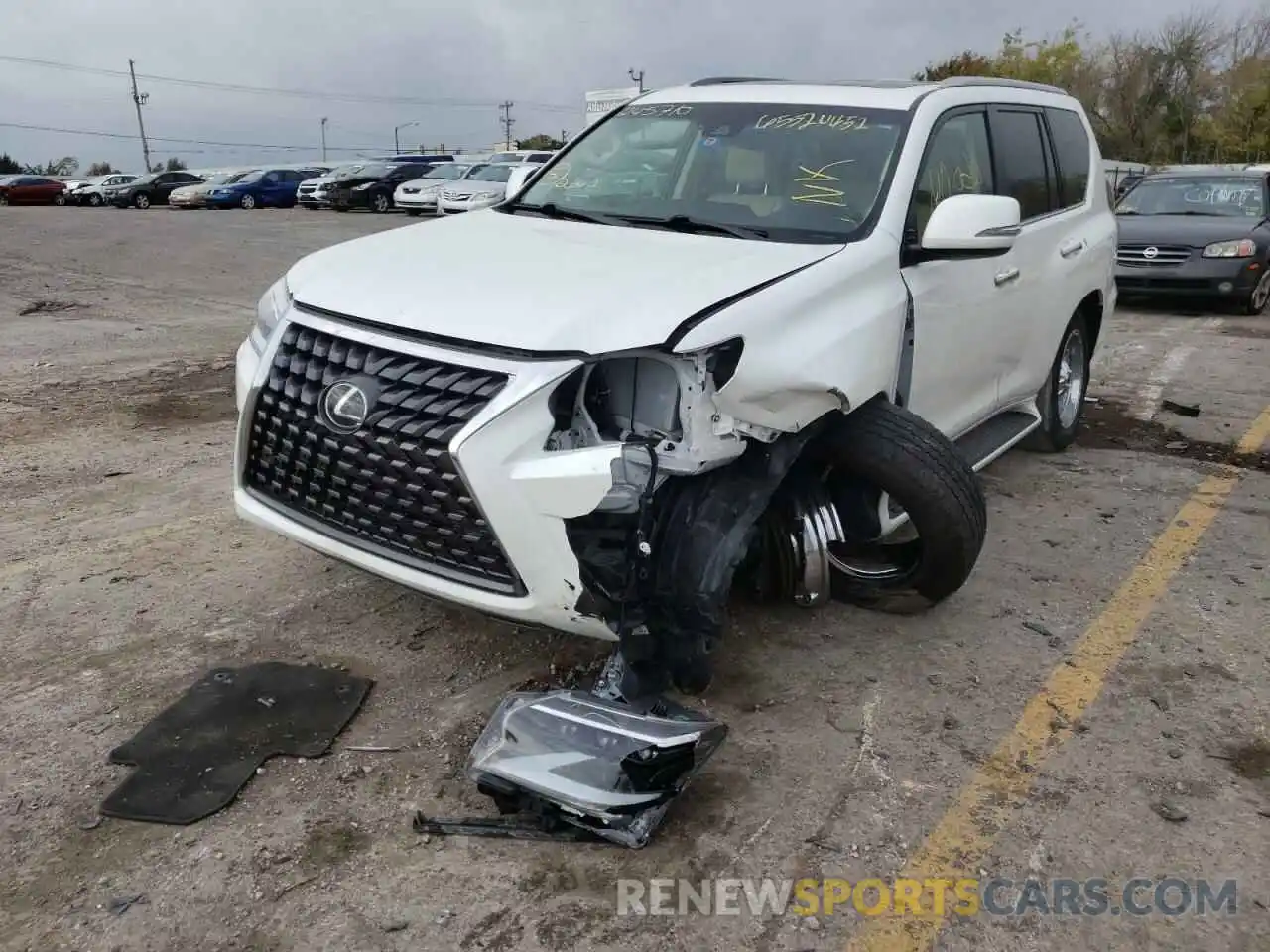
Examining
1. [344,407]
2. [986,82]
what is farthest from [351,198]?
[344,407]

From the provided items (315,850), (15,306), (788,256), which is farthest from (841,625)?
(15,306)

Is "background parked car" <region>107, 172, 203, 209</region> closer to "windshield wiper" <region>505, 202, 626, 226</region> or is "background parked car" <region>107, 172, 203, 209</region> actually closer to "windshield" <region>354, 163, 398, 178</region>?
"windshield" <region>354, 163, 398, 178</region>

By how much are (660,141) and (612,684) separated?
2.59 meters

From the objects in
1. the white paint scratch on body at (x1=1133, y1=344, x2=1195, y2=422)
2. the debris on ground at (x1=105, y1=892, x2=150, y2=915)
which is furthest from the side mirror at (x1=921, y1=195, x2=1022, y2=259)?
the white paint scratch on body at (x1=1133, y1=344, x2=1195, y2=422)

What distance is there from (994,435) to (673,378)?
2.50m

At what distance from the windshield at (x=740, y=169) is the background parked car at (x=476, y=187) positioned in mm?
17753

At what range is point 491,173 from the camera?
2514 cm

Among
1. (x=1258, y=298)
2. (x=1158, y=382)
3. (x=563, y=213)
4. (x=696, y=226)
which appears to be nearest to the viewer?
(x=696, y=226)

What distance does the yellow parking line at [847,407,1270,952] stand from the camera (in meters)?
2.54

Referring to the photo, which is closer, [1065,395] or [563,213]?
[563,213]

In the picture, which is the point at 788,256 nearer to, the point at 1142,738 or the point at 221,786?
the point at 1142,738

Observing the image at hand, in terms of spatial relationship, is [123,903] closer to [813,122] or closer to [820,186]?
[820,186]

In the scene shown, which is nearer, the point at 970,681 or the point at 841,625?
the point at 970,681

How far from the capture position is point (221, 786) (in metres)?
2.95
